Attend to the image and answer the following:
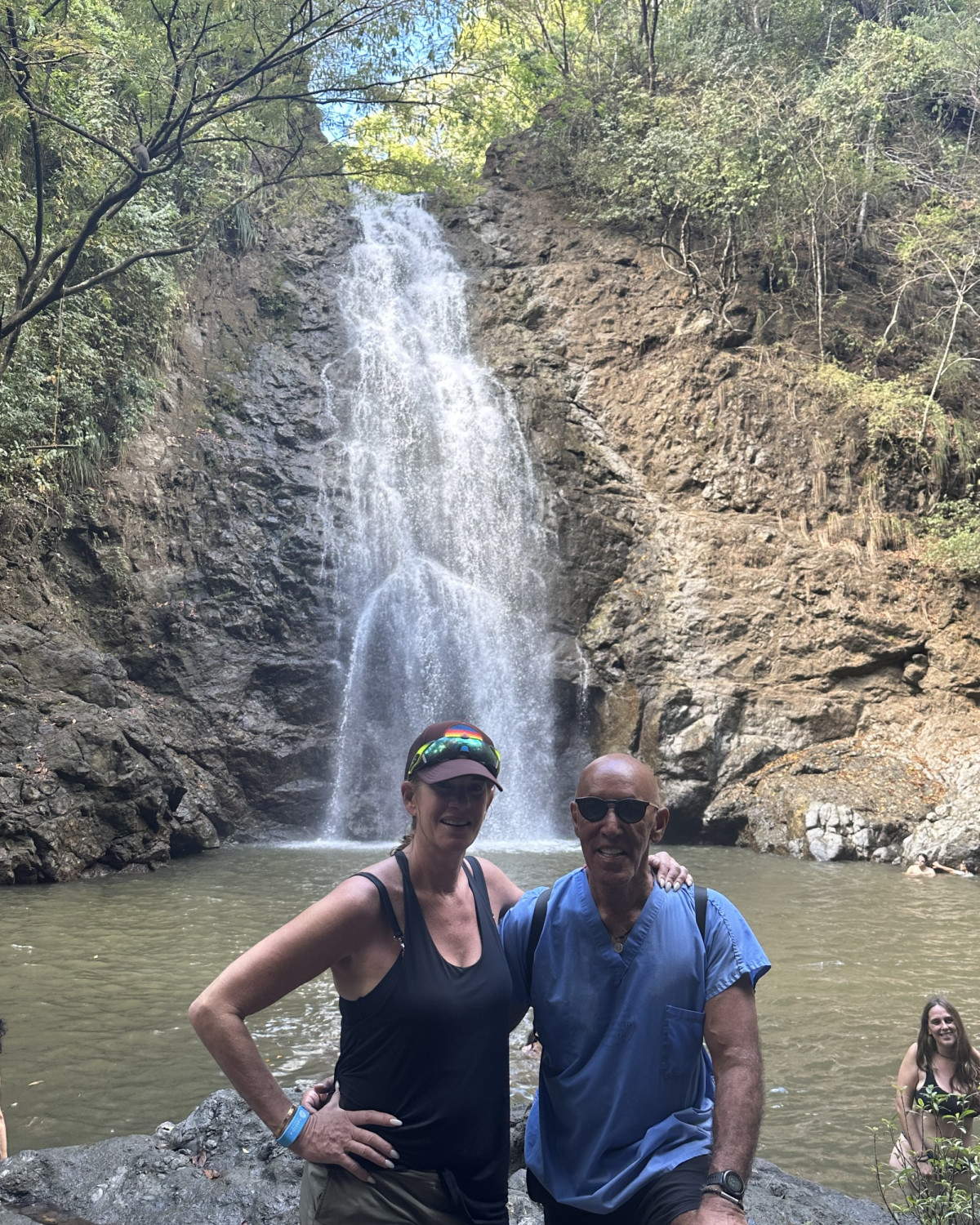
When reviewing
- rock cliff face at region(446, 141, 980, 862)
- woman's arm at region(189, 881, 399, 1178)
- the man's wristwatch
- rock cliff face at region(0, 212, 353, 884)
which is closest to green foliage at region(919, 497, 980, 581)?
rock cliff face at region(446, 141, 980, 862)

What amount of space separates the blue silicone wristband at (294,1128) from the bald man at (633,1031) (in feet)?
1.78

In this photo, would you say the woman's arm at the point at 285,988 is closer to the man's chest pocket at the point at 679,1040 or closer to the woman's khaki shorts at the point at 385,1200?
the woman's khaki shorts at the point at 385,1200

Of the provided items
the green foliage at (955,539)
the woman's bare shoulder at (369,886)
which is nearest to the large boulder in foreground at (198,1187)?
the woman's bare shoulder at (369,886)

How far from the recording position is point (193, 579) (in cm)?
1741

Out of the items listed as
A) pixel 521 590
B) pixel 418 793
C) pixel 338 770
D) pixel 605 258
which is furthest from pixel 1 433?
pixel 605 258

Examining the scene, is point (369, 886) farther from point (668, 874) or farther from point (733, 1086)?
point (733, 1086)

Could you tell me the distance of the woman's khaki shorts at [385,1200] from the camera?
210 cm

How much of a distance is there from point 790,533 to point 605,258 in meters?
9.48

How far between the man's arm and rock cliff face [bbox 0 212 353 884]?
37.1 ft

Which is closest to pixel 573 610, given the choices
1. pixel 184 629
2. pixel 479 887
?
pixel 184 629

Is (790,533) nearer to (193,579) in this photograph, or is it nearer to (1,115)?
(193,579)

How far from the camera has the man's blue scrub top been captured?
2.19m

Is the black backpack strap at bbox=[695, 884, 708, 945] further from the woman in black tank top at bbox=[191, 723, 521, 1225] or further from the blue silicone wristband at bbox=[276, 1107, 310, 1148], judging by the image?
the blue silicone wristband at bbox=[276, 1107, 310, 1148]

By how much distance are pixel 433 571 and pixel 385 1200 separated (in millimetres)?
16482
